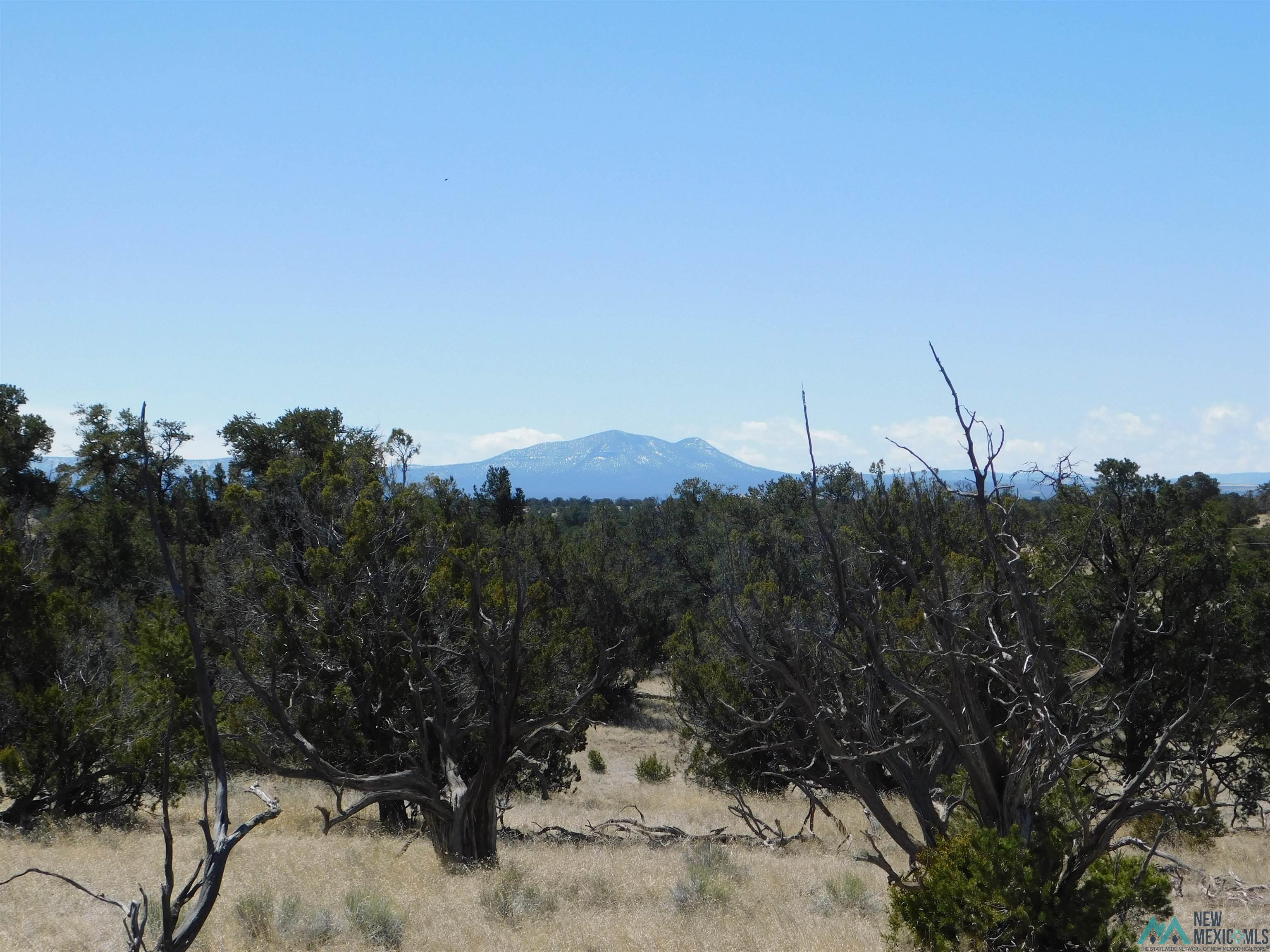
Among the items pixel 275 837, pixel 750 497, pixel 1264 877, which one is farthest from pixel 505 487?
pixel 1264 877

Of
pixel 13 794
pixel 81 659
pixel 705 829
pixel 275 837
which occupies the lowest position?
pixel 705 829

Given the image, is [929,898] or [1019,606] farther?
[929,898]

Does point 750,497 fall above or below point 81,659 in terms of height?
above

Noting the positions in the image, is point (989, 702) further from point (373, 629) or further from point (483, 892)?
point (373, 629)

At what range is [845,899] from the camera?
10.4m

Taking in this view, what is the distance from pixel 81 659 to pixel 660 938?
12.4m

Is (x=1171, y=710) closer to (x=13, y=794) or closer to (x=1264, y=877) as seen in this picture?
(x=1264, y=877)

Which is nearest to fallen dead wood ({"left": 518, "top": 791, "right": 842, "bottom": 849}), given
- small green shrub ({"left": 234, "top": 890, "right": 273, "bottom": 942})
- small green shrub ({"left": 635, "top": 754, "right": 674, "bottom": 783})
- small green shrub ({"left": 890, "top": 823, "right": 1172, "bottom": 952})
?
small green shrub ({"left": 234, "top": 890, "right": 273, "bottom": 942})

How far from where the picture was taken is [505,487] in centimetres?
4578

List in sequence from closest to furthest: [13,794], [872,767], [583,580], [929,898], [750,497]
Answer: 1. [929,898]
2. [13,794]
3. [872,767]
4. [583,580]
5. [750,497]

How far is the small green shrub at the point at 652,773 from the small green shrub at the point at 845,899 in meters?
14.6

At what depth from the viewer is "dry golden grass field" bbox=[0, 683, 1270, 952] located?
839 centimetres

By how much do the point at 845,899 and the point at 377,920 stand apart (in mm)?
5056

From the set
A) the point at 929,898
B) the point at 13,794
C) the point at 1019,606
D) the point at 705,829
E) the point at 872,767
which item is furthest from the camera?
the point at 872,767
